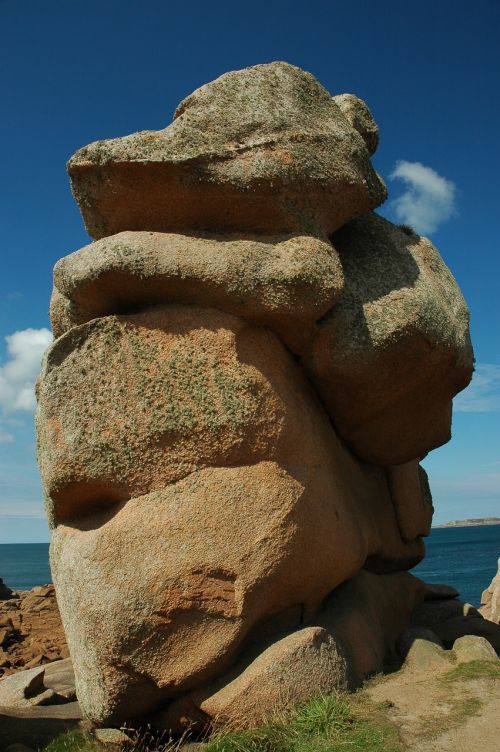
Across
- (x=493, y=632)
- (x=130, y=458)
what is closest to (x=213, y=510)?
(x=130, y=458)

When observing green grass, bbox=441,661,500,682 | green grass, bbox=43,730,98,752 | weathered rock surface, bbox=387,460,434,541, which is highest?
weathered rock surface, bbox=387,460,434,541

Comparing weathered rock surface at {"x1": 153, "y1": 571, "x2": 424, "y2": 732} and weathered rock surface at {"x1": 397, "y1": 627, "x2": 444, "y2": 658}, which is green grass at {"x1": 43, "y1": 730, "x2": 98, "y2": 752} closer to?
weathered rock surface at {"x1": 153, "y1": 571, "x2": 424, "y2": 732}

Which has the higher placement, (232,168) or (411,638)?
(232,168)

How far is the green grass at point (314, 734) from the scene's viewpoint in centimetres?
500

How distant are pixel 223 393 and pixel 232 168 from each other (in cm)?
211

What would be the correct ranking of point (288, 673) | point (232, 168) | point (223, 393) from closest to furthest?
point (288, 673) < point (223, 393) < point (232, 168)

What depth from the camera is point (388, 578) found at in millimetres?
8859

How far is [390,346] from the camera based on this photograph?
6785mm

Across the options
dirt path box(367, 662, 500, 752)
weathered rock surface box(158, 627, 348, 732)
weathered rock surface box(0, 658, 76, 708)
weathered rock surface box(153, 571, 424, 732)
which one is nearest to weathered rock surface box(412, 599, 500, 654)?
dirt path box(367, 662, 500, 752)

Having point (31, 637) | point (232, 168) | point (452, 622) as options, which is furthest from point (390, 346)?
point (31, 637)

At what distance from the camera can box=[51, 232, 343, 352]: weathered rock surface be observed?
19.8 ft

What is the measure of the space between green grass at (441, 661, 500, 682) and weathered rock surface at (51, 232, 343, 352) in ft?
11.2

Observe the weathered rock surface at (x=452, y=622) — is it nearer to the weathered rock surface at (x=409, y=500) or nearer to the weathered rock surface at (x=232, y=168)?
the weathered rock surface at (x=409, y=500)

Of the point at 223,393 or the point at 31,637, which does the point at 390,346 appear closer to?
the point at 223,393
